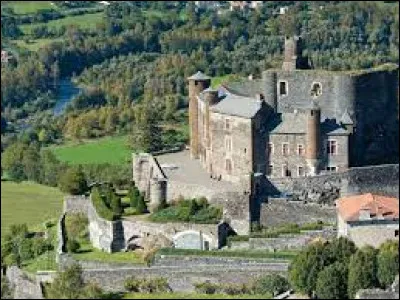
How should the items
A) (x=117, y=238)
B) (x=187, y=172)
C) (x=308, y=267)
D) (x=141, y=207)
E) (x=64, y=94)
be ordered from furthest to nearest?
(x=64, y=94) < (x=187, y=172) < (x=141, y=207) < (x=117, y=238) < (x=308, y=267)

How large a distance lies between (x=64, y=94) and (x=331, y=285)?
49.2 metres

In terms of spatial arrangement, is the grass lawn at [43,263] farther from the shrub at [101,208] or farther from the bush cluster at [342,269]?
the bush cluster at [342,269]

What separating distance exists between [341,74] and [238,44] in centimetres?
3788

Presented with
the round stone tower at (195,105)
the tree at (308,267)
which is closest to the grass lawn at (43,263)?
the round stone tower at (195,105)

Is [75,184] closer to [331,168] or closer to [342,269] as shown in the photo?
[331,168]

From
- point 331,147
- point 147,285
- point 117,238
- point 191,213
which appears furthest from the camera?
point 331,147

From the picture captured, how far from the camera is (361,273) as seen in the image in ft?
118

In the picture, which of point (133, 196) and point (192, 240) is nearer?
point (192, 240)

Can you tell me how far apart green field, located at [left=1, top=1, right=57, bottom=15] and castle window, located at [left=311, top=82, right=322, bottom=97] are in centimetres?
5596

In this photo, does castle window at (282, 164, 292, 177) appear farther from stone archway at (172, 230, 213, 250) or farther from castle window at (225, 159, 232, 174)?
stone archway at (172, 230, 213, 250)

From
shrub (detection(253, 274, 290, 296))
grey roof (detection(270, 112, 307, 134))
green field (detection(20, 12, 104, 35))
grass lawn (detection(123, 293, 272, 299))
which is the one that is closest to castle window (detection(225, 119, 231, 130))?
grey roof (detection(270, 112, 307, 134))

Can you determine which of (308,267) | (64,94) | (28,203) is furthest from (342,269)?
(64,94)

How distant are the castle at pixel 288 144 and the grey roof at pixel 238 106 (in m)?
0.04

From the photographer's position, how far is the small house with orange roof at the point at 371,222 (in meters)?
38.7
